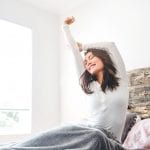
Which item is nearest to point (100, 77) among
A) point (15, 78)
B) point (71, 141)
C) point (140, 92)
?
point (71, 141)

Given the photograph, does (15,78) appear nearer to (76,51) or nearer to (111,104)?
(76,51)

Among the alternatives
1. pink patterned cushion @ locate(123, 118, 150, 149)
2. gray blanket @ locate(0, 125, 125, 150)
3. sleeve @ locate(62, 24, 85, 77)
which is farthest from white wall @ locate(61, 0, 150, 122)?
gray blanket @ locate(0, 125, 125, 150)

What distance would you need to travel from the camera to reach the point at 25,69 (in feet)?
11.7

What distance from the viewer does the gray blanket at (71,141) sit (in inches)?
40.8

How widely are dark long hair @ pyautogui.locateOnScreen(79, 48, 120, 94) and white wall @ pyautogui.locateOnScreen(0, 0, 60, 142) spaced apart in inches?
84.6

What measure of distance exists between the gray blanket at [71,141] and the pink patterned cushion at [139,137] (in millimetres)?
799

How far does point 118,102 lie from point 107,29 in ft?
7.07

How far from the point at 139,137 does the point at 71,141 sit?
1067 mm

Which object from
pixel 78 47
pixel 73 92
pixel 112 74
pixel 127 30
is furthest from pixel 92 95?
pixel 73 92

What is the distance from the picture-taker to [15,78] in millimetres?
3479

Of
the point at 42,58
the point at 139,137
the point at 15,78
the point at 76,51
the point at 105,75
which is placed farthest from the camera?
the point at 42,58

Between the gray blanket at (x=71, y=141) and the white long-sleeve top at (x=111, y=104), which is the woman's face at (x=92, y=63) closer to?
the white long-sleeve top at (x=111, y=104)

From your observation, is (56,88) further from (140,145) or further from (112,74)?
(112,74)

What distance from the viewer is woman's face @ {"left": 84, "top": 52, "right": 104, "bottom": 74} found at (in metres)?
1.42
